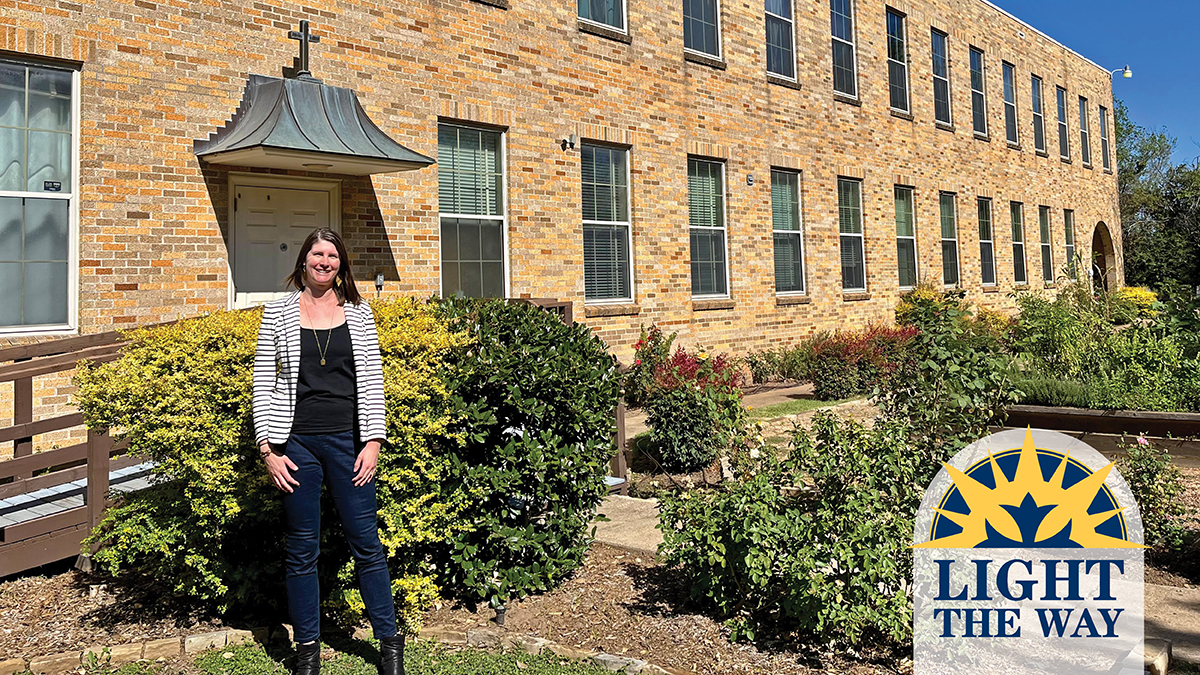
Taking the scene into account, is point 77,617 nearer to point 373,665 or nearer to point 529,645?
point 373,665

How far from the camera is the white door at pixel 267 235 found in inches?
356

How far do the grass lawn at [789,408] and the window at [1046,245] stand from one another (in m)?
15.8

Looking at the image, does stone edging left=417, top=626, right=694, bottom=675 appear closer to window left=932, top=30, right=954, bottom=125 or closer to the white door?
the white door

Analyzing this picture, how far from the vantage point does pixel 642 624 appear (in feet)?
14.8

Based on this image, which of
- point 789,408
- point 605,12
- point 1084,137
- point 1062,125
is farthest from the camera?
point 1084,137

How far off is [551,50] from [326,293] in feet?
29.0

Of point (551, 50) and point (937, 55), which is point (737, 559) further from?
point (937, 55)

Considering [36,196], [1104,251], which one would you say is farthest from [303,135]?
[1104,251]

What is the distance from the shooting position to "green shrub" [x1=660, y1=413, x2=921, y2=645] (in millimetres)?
3947

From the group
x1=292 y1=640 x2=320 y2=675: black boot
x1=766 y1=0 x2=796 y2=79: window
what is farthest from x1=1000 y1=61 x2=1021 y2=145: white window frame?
x1=292 y1=640 x2=320 y2=675: black boot

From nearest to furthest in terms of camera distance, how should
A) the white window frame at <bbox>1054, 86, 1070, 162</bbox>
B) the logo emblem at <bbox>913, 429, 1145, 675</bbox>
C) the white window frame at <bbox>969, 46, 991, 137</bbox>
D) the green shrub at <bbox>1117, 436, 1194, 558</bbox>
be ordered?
the logo emblem at <bbox>913, 429, 1145, 675</bbox> → the green shrub at <bbox>1117, 436, 1194, 558</bbox> → the white window frame at <bbox>969, 46, 991, 137</bbox> → the white window frame at <bbox>1054, 86, 1070, 162</bbox>

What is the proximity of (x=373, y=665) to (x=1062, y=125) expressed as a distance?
2850cm

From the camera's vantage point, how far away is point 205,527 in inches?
169

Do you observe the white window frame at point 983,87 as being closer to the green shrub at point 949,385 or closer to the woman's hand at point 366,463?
the green shrub at point 949,385
